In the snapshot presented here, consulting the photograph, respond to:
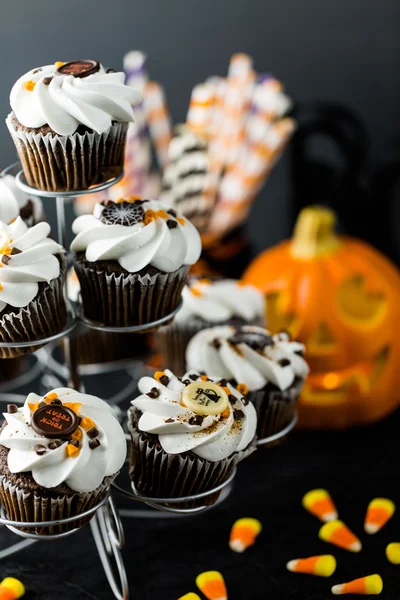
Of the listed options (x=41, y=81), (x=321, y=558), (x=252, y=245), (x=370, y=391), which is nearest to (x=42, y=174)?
(x=41, y=81)

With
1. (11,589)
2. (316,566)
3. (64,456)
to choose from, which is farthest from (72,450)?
(316,566)

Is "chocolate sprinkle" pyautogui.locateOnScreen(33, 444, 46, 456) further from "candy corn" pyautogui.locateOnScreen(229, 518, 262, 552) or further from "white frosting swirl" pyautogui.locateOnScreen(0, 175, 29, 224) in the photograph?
"candy corn" pyautogui.locateOnScreen(229, 518, 262, 552)

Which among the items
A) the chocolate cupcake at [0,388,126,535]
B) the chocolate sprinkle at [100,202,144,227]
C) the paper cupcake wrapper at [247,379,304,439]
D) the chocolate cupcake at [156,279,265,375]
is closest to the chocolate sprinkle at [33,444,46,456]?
the chocolate cupcake at [0,388,126,535]

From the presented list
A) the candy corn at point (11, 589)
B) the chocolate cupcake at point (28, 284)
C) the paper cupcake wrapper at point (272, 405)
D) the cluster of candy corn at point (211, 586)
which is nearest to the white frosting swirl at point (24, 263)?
the chocolate cupcake at point (28, 284)

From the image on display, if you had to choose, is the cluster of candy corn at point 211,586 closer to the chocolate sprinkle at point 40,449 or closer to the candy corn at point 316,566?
the candy corn at point 316,566

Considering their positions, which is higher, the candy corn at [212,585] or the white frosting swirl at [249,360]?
the white frosting swirl at [249,360]

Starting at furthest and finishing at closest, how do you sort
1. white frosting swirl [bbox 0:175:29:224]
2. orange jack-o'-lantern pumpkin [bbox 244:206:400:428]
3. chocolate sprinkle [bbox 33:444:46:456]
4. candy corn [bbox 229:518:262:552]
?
orange jack-o'-lantern pumpkin [bbox 244:206:400:428]
candy corn [bbox 229:518:262:552]
white frosting swirl [bbox 0:175:29:224]
chocolate sprinkle [bbox 33:444:46:456]
